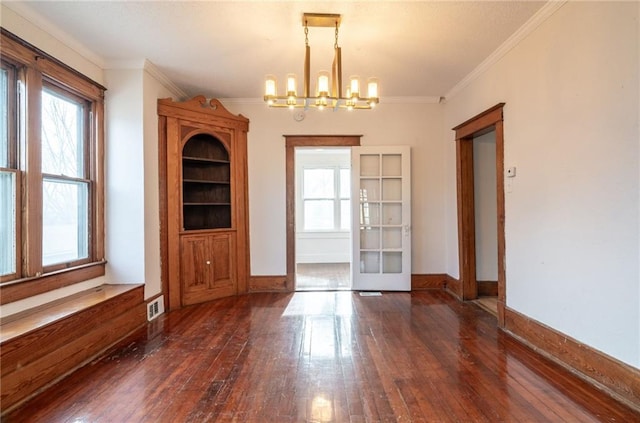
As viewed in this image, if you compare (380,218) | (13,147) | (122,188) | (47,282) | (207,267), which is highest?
(13,147)

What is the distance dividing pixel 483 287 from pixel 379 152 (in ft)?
7.62

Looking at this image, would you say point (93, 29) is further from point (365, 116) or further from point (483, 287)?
point (483, 287)

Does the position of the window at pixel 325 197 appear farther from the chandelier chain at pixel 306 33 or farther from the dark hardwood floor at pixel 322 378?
the chandelier chain at pixel 306 33

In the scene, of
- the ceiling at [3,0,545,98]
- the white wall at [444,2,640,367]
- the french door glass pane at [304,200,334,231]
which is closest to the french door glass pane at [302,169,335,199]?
the french door glass pane at [304,200,334,231]

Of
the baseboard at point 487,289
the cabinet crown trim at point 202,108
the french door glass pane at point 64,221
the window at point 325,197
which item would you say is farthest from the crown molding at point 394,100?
the window at point 325,197

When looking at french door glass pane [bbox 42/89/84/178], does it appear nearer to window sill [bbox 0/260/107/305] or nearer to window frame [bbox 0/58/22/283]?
window frame [bbox 0/58/22/283]

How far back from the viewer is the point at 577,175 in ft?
7.59

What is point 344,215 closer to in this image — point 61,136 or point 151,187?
point 151,187

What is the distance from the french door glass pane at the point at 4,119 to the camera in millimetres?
2411

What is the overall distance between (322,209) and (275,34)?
15.4ft

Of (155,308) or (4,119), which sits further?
(155,308)

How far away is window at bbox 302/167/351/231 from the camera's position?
728 centimetres

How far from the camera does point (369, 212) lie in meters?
4.71

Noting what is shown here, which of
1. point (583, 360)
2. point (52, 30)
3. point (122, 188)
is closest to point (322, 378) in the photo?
point (583, 360)
